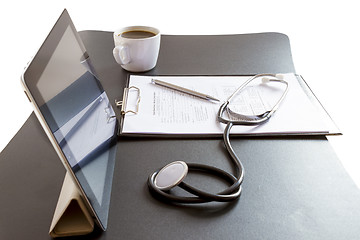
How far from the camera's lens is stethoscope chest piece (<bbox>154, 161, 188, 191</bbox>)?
1.92 feet

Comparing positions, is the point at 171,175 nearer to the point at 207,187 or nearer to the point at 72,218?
the point at 207,187

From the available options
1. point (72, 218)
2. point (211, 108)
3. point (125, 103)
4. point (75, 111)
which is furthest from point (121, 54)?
point (72, 218)

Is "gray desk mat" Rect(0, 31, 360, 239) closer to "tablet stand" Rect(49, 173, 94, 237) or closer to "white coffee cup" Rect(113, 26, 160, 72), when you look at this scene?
"tablet stand" Rect(49, 173, 94, 237)

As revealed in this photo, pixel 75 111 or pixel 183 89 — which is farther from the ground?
pixel 75 111

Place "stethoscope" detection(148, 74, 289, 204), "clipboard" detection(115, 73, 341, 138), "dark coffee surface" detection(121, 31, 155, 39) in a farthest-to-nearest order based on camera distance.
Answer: "dark coffee surface" detection(121, 31, 155, 39), "clipboard" detection(115, 73, 341, 138), "stethoscope" detection(148, 74, 289, 204)

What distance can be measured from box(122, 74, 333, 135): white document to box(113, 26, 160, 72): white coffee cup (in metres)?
0.05

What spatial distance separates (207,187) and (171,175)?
0.07 meters

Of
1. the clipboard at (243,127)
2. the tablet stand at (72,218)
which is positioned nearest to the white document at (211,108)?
the clipboard at (243,127)

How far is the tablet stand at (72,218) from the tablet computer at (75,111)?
0.5 inches

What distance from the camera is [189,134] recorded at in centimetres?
73

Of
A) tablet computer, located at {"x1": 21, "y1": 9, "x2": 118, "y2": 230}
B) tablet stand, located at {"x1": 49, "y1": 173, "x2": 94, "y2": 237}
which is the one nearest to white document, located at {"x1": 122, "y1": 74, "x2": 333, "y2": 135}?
tablet computer, located at {"x1": 21, "y1": 9, "x2": 118, "y2": 230}

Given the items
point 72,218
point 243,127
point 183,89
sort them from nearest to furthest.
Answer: point 72,218, point 243,127, point 183,89

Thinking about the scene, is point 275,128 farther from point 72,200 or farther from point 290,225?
point 72,200

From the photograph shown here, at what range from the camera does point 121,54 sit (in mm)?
930
